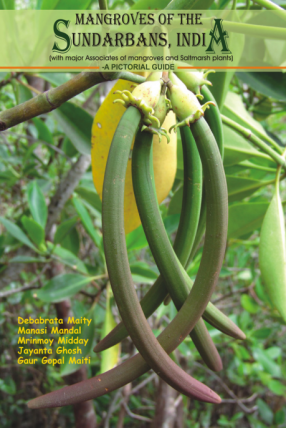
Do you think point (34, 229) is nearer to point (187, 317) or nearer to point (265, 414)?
point (187, 317)

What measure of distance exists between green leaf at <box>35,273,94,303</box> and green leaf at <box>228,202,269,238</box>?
1.04ft

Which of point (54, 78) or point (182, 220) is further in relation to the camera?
point (54, 78)

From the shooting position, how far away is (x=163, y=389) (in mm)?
881

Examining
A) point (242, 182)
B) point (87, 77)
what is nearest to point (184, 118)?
point (87, 77)

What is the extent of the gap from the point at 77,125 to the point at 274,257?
0.36 m

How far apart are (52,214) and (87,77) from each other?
0.58 metres

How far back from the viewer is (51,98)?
22 cm

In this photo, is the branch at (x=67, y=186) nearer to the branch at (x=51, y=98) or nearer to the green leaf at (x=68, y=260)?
the green leaf at (x=68, y=260)

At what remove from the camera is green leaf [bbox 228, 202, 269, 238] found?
461 mm

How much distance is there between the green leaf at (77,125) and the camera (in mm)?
509

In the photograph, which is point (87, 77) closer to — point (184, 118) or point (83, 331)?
point (184, 118)

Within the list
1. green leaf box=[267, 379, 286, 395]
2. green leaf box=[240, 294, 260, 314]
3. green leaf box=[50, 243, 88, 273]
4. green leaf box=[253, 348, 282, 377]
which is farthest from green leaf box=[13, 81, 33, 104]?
green leaf box=[267, 379, 286, 395]

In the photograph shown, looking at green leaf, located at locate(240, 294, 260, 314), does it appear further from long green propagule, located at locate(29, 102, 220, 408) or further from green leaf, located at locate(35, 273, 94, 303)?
long green propagule, located at locate(29, 102, 220, 408)

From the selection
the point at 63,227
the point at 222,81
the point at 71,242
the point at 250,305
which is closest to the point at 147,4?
the point at 222,81
